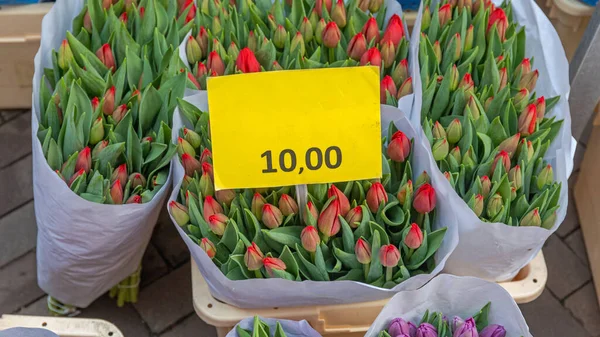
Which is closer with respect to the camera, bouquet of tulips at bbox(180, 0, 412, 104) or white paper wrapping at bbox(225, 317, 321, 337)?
white paper wrapping at bbox(225, 317, 321, 337)

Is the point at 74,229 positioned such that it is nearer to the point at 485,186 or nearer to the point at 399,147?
the point at 399,147

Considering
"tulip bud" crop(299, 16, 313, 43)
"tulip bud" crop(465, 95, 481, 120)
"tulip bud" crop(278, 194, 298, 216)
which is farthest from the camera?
"tulip bud" crop(299, 16, 313, 43)

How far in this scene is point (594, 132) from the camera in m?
1.55

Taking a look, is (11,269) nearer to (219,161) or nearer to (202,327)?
(202,327)

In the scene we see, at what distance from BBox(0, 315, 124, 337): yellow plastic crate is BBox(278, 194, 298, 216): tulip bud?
0.27m

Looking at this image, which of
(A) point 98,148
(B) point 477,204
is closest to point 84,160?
(A) point 98,148

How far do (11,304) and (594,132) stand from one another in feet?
4.44

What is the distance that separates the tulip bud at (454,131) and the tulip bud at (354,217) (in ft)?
0.67

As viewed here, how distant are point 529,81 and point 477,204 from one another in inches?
11.0

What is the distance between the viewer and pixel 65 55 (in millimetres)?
1118

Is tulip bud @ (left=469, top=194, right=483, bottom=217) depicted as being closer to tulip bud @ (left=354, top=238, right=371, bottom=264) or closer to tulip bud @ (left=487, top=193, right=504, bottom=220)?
tulip bud @ (left=487, top=193, right=504, bottom=220)

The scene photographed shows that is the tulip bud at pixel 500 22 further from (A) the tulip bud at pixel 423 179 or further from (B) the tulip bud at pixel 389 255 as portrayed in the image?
(B) the tulip bud at pixel 389 255

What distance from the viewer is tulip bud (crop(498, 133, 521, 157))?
1.00 metres

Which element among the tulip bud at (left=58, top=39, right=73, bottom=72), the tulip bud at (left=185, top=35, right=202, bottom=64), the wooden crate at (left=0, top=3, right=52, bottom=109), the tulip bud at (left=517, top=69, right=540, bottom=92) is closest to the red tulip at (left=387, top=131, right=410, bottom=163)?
the tulip bud at (left=517, top=69, right=540, bottom=92)
